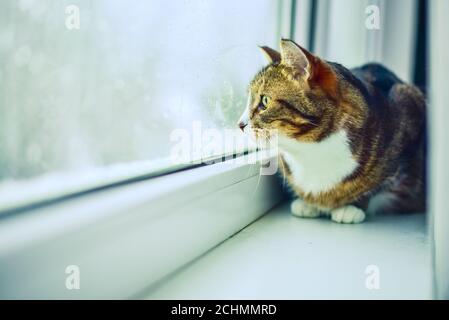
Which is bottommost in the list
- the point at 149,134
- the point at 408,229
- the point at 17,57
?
the point at 408,229

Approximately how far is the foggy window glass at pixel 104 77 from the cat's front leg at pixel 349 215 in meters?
0.35

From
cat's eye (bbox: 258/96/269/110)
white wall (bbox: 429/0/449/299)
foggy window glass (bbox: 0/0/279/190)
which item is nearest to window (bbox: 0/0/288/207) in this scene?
foggy window glass (bbox: 0/0/279/190)

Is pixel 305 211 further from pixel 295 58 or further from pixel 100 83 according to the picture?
pixel 100 83

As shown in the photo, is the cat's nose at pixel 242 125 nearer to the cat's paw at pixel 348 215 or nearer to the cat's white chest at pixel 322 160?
the cat's white chest at pixel 322 160

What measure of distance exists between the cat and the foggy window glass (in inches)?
4.7

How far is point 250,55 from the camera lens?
115 cm

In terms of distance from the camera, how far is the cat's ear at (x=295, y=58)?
0.91 m

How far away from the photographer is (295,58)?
95 centimetres

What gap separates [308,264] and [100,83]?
1.46 feet

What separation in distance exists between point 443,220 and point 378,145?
470 mm

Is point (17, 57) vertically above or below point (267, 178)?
above

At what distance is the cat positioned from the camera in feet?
3.19

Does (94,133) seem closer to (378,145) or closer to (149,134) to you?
(149,134)
